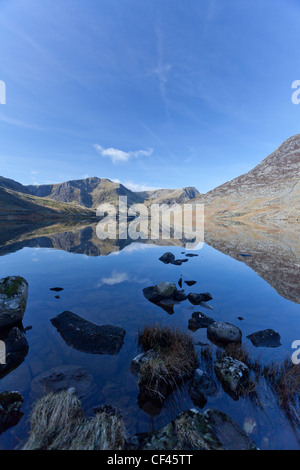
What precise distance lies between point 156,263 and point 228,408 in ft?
66.9

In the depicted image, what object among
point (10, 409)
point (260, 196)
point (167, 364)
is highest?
point (260, 196)

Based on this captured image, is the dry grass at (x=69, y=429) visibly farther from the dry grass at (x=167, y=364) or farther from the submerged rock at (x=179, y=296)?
the submerged rock at (x=179, y=296)

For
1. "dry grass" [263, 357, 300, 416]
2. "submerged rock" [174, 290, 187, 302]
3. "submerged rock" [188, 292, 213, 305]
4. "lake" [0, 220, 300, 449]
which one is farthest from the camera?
"submerged rock" [174, 290, 187, 302]

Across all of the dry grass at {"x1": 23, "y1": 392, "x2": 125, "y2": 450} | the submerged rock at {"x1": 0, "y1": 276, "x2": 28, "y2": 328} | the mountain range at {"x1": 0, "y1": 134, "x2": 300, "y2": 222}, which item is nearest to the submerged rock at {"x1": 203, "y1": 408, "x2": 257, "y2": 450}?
the dry grass at {"x1": 23, "y1": 392, "x2": 125, "y2": 450}

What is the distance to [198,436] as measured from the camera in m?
4.77

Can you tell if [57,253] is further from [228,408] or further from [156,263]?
[228,408]

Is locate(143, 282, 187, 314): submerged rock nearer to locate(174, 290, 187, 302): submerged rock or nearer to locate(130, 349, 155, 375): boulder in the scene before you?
locate(174, 290, 187, 302): submerged rock

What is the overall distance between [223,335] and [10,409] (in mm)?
9406

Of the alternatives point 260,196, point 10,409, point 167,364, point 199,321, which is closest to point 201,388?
point 167,364

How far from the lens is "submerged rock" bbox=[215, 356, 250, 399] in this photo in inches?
273

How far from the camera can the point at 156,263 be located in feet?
87.2

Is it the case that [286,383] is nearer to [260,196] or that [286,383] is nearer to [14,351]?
[14,351]

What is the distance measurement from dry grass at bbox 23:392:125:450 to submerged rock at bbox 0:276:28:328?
25.2 feet
